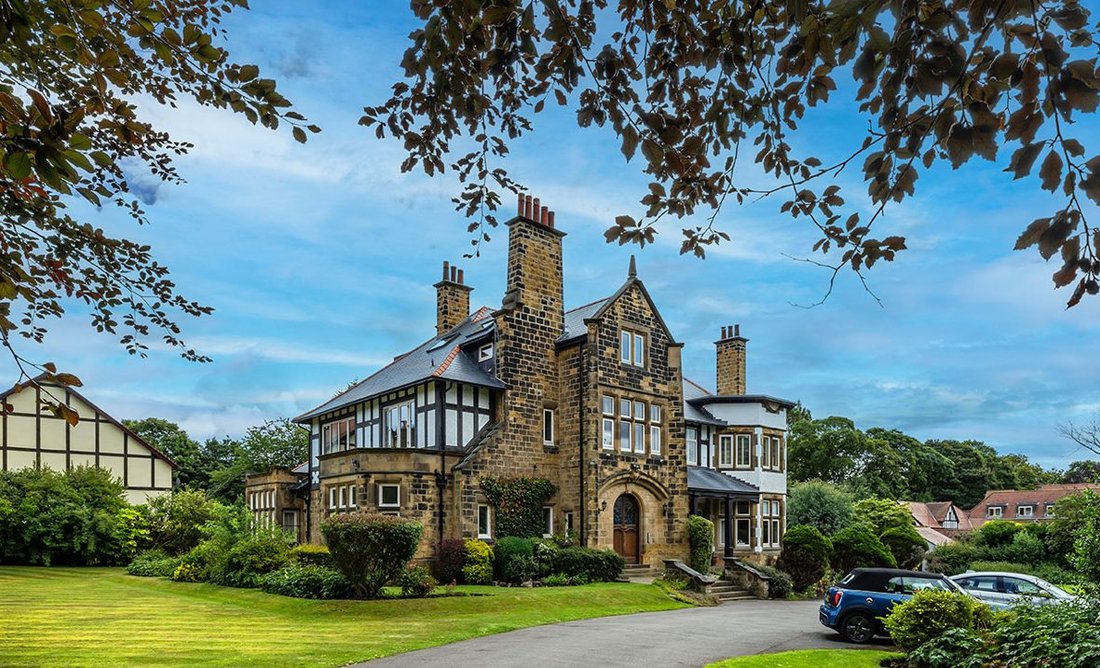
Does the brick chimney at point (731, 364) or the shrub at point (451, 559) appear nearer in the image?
the shrub at point (451, 559)

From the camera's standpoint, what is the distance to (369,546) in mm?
19406

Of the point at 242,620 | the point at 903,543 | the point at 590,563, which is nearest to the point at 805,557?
the point at 903,543

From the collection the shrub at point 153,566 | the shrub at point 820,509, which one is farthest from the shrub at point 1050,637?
the shrub at point 820,509

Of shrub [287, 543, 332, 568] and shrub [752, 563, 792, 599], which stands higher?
shrub [287, 543, 332, 568]

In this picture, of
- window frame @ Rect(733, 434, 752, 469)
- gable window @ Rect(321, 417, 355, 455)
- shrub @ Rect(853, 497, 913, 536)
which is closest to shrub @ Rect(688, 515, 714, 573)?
window frame @ Rect(733, 434, 752, 469)

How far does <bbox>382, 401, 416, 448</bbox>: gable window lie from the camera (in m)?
27.4

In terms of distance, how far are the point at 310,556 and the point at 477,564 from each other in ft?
15.8

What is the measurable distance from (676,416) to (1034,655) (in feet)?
62.4

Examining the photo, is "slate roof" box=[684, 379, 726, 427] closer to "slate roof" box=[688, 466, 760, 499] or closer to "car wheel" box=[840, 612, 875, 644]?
"slate roof" box=[688, 466, 760, 499]

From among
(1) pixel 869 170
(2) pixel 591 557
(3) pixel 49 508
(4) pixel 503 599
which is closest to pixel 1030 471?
(2) pixel 591 557

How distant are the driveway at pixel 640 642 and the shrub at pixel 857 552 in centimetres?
1114

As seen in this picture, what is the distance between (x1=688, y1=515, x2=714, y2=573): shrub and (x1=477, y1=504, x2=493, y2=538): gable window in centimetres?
792

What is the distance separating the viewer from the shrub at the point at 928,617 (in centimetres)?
1398

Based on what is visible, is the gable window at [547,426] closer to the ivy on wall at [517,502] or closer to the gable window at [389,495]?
the ivy on wall at [517,502]
